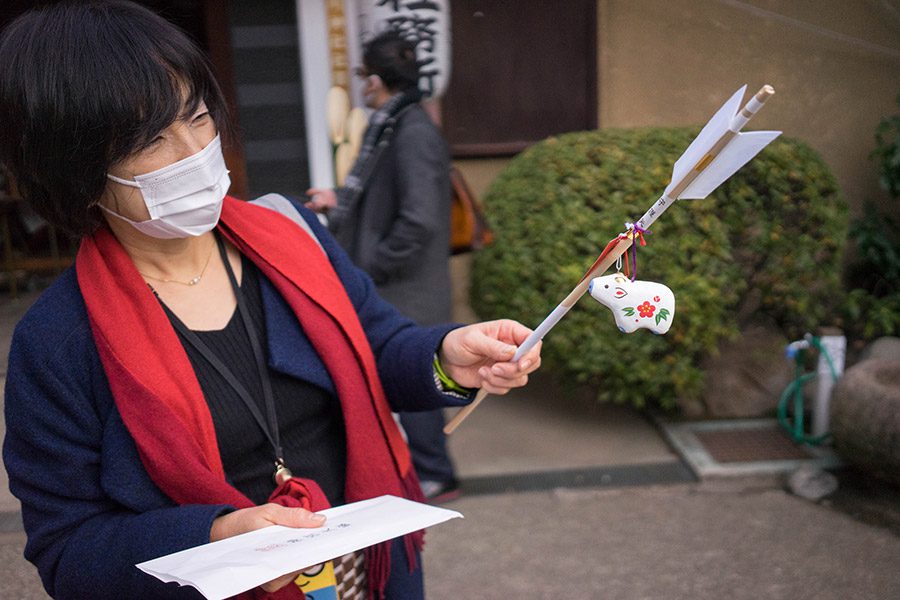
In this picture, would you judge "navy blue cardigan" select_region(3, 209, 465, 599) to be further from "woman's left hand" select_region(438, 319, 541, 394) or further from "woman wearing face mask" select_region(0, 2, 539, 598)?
"woman's left hand" select_region(438, 319, 541, 394)

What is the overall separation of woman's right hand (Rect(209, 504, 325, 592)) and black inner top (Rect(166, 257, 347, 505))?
17 centimetres

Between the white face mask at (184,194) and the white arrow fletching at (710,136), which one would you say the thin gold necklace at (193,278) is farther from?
the white arrow fletching at (710,136)

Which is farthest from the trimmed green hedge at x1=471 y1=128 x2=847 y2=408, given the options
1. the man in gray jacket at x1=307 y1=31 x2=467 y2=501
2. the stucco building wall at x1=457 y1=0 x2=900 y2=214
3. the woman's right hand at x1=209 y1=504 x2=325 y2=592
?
the woman's right hand at x1=209 y1=504 x2=325 y2=592

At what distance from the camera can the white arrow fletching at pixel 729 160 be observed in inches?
37.1

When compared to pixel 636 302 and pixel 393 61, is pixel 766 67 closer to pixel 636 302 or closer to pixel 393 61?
pixel 393 61

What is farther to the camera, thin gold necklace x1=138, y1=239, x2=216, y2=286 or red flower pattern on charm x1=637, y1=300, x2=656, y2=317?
thin gold necklace x1=138, y1=239, x2=216, y2=286

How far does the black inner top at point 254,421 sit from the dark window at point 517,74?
12.0ft

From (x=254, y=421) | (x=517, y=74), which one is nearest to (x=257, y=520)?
(x=254, y=421)

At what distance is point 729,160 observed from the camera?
98 centimetres

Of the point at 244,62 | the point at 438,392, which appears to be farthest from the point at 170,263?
the point at 244,62

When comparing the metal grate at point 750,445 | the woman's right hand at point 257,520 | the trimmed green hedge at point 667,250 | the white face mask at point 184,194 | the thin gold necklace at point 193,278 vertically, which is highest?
the white face mask at point 184,194

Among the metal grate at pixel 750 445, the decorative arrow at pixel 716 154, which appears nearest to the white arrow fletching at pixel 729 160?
the decorative arrow at pixel 716 154

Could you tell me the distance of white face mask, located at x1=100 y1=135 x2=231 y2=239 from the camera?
Answer: 1260 mm

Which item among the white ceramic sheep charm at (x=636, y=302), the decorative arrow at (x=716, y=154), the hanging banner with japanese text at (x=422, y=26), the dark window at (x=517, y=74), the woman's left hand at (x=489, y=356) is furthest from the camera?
the dark window at (x=517, y=74)
